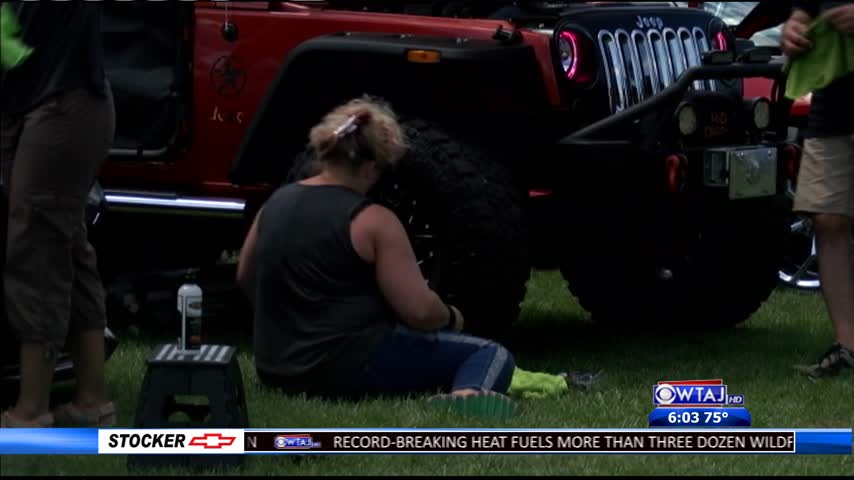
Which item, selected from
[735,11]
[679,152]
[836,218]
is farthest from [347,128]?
[735,11]

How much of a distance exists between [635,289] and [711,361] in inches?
41.3

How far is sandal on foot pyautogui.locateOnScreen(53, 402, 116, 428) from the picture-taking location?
22.0ft

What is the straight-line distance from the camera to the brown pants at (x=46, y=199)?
638 centimetres

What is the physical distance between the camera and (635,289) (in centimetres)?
970

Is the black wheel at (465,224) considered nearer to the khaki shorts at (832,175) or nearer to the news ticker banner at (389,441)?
the khaki shorts at (832,175)

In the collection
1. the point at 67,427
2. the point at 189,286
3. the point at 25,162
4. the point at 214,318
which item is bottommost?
the point at 214,318

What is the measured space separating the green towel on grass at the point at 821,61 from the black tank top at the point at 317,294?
1.87 metres

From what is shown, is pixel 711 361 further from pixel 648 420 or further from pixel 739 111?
pixel 648 420

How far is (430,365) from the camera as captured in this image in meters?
7.29

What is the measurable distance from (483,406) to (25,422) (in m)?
1.48

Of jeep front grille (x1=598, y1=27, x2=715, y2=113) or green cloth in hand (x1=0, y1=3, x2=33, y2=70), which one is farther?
jeep front grille (x1=598, y1=27, x2=715, y2=113)

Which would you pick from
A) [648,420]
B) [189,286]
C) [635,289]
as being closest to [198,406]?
[189,286]

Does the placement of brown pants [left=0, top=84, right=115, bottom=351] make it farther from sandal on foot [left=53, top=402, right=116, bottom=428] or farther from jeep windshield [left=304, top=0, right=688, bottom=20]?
jeep windshield [left=304, top=0, right=688, bottom=20]

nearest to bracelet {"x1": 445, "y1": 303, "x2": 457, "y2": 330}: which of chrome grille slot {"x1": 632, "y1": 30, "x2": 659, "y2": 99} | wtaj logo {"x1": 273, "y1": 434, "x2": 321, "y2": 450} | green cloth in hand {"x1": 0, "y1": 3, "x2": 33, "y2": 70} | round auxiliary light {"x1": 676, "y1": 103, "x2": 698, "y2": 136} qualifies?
wtaj logo {"x1": 273, "y1": 434, "x2": 321, "y2": 450}
